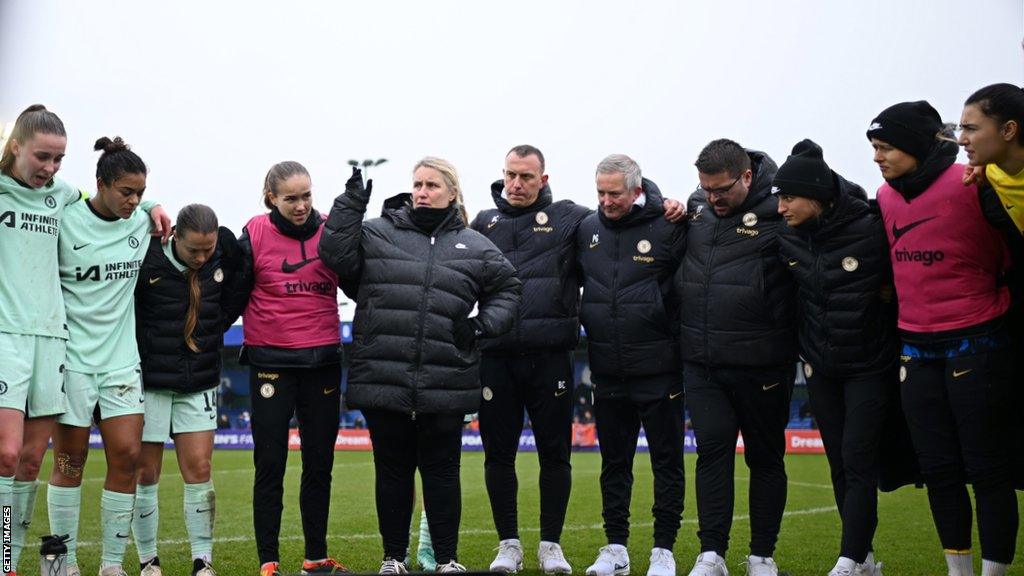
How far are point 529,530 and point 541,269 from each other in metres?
4.07

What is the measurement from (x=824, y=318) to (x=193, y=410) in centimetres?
384

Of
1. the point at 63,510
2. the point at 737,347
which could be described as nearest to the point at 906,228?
the point at 737,347

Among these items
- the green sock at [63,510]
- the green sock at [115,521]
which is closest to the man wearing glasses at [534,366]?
the green sock at [115,521]

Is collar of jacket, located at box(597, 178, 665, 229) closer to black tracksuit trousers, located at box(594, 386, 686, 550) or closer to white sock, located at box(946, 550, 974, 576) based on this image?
black tracksuit trousers, located at box(594, 386, 686, 550)

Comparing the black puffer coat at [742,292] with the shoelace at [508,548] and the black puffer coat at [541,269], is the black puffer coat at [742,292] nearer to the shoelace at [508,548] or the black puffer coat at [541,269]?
the black puffer coat at [541,269]

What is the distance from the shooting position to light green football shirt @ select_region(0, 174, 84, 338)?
5520mm

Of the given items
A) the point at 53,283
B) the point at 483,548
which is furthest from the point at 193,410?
the point at 483,548

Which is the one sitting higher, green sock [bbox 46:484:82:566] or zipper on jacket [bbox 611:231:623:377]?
zipper on jacket [bbox 611:231:623:377]

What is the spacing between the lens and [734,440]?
262 inches

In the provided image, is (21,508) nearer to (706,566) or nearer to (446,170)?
(446,170)

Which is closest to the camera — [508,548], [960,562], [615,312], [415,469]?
[960,562]

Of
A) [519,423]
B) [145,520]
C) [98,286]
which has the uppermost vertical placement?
[98,286]

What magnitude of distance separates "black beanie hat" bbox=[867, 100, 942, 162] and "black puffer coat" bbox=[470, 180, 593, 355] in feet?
7.20

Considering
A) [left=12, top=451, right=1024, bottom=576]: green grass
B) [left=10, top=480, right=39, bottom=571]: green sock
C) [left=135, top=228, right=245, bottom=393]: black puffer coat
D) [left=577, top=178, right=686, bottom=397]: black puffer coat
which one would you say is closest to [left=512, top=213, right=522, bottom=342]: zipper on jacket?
[left=577, top=178, right=686, bottom=397]: black puffer coat
